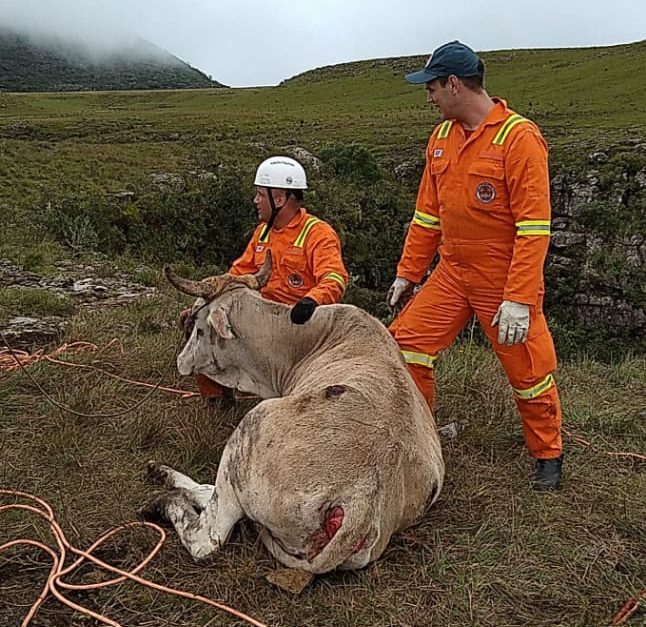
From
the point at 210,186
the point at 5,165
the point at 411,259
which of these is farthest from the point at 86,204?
the point at 411,259

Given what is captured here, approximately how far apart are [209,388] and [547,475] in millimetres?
2509

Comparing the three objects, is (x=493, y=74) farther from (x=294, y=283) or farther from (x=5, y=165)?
(x=294, y=283)

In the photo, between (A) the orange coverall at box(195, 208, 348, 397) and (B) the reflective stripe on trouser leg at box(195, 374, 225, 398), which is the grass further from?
(A) the orange coverall at box(195, 208, 348, 397)

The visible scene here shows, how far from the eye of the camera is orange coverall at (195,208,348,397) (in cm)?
610

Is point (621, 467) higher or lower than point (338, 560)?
lower

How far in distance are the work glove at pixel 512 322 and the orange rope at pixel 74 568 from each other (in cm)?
213

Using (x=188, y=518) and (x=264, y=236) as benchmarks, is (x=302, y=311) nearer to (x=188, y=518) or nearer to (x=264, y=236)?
Answer: (x=264, y=236)

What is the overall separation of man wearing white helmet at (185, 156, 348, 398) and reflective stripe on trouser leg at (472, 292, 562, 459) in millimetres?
1310

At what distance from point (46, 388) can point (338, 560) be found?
11.8 ft

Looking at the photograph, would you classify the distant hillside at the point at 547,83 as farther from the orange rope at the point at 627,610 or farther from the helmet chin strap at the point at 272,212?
the orange rope at the point at 627,610

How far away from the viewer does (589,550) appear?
445cm

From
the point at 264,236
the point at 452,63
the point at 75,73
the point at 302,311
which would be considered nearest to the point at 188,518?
the point at 302,311

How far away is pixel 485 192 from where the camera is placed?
4953 mm

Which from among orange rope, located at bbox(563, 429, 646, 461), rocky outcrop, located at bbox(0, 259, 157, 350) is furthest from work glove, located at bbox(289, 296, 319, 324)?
rocky outcrop, located at bbox(0, 259, 157, 350)
